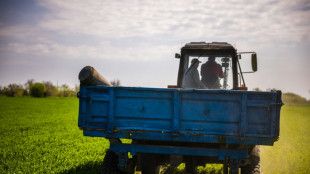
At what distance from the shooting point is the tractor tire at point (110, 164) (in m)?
4.93

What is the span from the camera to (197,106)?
4.45 meters

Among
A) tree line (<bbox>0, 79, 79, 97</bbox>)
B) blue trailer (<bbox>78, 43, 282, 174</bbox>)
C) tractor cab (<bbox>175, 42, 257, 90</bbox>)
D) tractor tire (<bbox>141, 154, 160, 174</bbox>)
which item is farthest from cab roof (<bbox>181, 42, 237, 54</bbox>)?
tree line (<bbox>0, 79, 79, 97</bbox>)

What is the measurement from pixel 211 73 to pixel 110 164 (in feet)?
9.94

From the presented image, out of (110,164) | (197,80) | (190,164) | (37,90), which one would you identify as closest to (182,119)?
(190,164)

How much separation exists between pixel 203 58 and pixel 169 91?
2514 millimetres

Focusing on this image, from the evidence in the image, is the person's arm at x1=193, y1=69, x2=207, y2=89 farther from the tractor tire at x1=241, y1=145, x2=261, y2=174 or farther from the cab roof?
the tractor tire at x1=241, y1=145, x2=261, y2=174

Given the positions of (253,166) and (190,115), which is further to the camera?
(253,166)

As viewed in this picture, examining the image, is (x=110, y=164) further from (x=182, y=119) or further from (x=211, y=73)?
(x=211, y=73)

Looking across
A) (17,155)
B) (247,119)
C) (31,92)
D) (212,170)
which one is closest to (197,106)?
(247,119)

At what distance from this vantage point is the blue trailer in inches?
172

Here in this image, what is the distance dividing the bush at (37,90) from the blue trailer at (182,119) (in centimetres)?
6416

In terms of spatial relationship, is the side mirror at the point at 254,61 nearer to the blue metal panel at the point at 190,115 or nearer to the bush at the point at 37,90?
the blue metal panel at the point at 190,115

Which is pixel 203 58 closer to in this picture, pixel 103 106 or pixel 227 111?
pixel 227 111

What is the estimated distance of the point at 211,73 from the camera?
6.55 m
